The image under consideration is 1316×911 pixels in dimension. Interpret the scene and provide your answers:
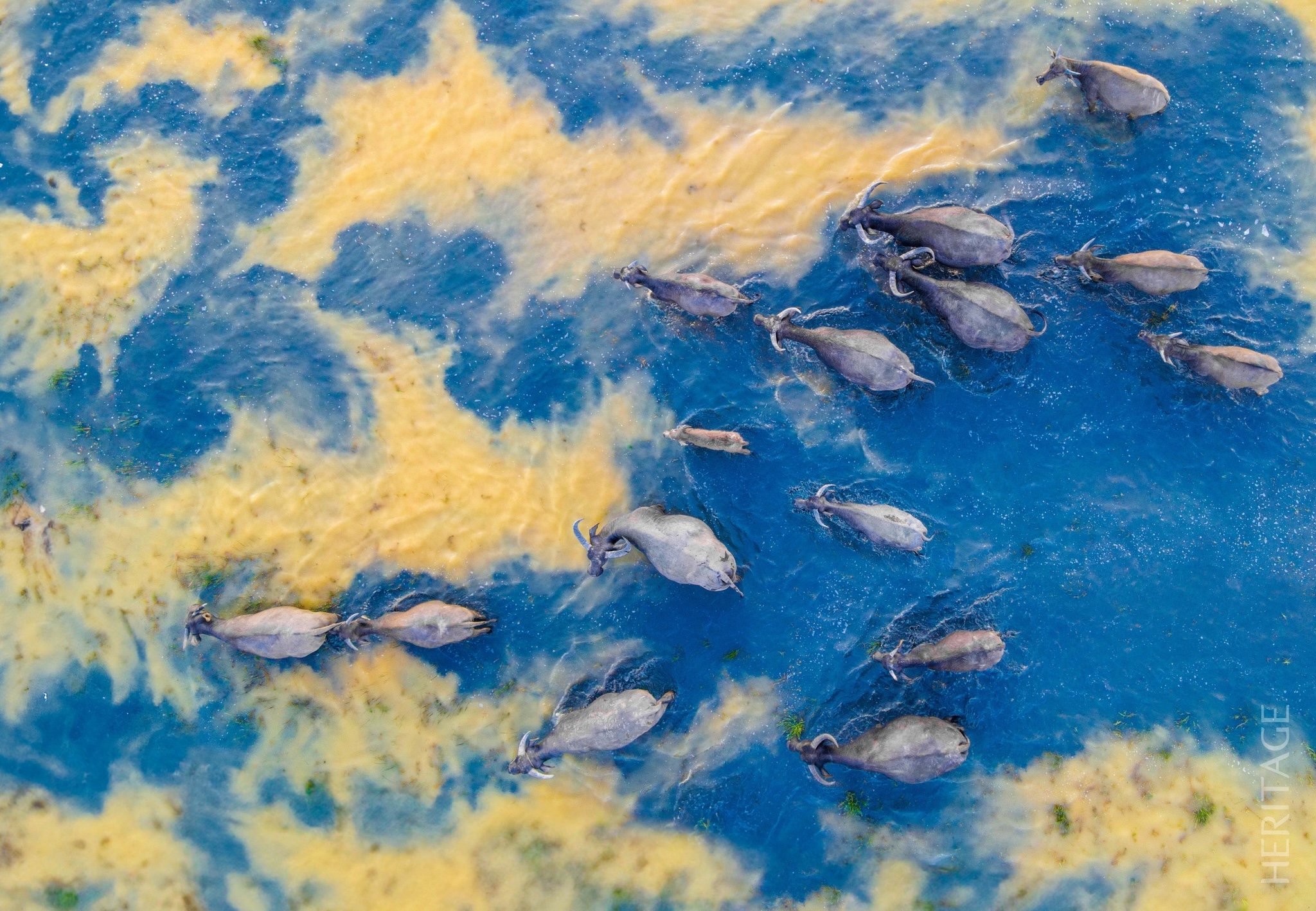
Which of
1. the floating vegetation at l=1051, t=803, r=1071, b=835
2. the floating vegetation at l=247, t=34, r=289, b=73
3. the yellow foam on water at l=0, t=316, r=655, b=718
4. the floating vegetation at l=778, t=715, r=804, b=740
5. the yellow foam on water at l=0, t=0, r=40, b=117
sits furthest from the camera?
the yellow foam on water at l=0, t=0, r=40, b=117

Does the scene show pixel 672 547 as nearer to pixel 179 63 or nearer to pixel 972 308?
pixel 972 308

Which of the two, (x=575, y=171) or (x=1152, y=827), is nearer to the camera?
(x=1152, y=827)

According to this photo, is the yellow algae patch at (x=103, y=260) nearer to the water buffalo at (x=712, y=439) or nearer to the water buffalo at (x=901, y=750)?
the water buffalo at (x=712, y=439)

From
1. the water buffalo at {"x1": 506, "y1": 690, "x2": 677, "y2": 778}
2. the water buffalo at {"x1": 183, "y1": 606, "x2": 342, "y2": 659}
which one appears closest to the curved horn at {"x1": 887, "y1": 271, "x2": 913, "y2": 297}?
the water buffalo at {"x1": 506, "y1": 690, "x2": 677, "y2": 778}

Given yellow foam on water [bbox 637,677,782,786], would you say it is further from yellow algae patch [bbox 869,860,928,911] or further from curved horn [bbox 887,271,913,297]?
curved horn [bbox 887,271,913,297]

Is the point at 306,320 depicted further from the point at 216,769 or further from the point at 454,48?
the point at 216,769

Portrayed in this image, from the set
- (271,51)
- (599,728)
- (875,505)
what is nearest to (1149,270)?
(875,505)
